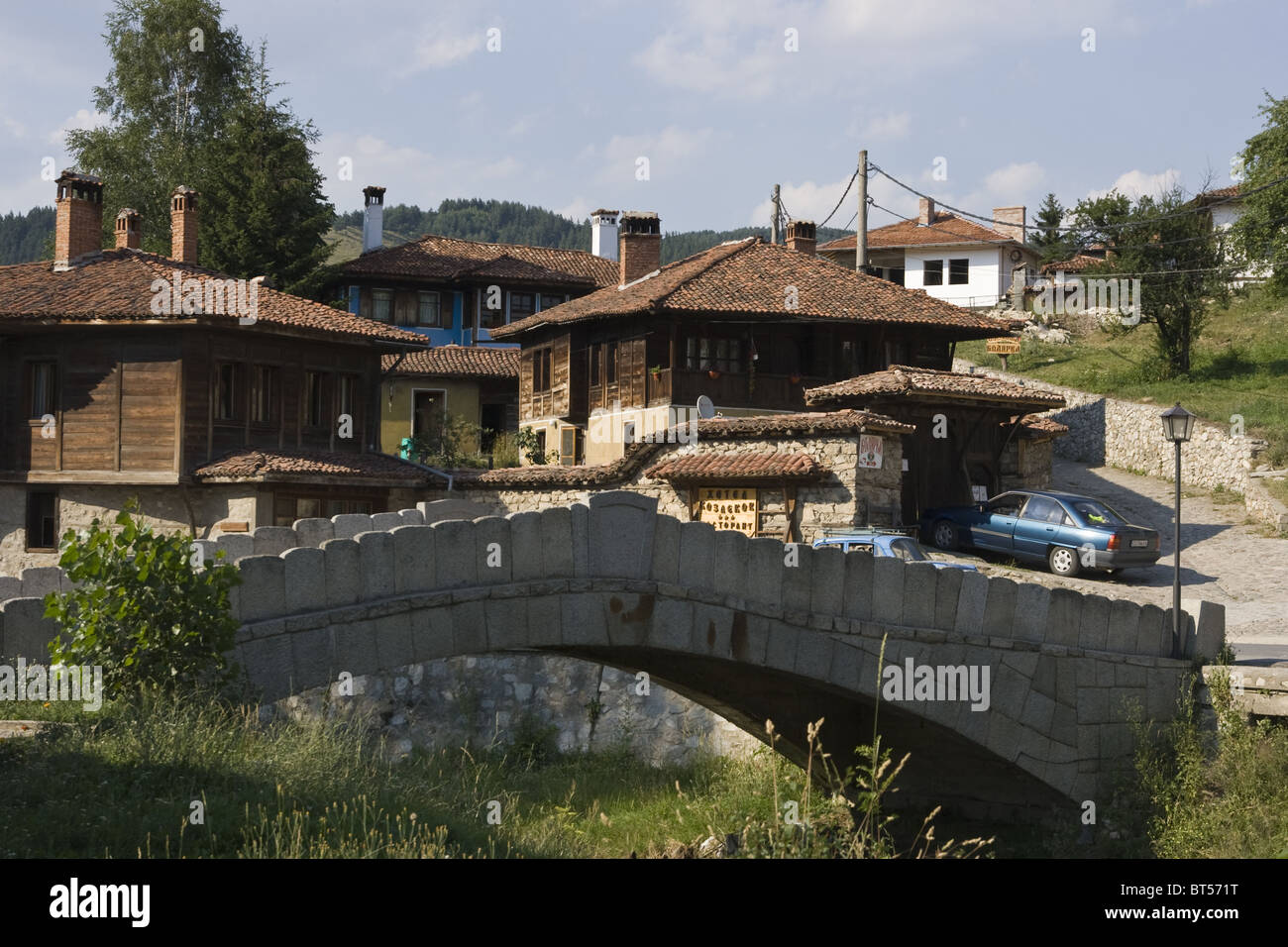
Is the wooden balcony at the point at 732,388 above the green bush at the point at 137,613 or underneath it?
above

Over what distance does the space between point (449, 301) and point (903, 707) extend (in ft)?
114

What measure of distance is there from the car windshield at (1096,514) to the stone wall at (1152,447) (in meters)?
5.12

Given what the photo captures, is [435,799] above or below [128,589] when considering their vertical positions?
below

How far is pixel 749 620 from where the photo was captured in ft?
39.6

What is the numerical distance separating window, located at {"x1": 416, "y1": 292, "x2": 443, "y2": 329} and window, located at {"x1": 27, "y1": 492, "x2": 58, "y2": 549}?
19.9m

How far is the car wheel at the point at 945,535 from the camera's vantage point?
25.3 m

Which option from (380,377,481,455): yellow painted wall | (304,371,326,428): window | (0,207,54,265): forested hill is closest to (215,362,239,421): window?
(304,371,326,428): window

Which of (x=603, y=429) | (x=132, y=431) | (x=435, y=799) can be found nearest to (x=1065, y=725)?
(x=435, y=799)

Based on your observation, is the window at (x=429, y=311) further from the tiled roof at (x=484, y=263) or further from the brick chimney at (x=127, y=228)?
the brick chimney at (x=127, y=228)

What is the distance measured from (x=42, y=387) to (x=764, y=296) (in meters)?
15.7

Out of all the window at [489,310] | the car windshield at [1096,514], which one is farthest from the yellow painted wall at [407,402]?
the car windshield at [1096,514]

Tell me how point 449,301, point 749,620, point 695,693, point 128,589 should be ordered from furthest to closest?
point 449,301
point 695,693
point 749,620
point 128,589
